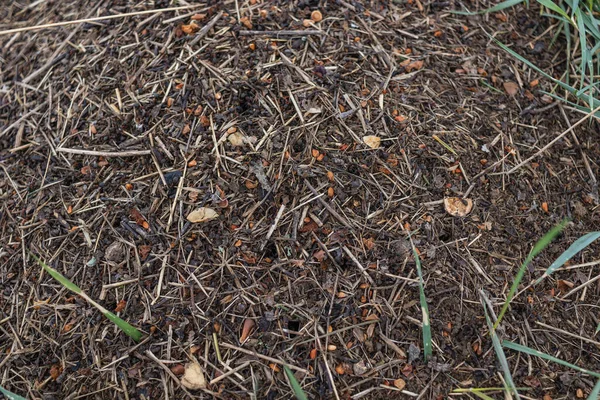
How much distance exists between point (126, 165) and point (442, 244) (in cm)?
103

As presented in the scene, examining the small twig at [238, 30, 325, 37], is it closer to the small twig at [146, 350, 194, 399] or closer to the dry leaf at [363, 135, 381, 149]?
the dry leaf at [363, 135, 381, 149]

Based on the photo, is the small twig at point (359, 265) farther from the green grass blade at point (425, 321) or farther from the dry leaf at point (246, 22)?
the dry leaf at point (246, 22)

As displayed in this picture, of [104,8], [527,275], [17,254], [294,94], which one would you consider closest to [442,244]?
[527,275]

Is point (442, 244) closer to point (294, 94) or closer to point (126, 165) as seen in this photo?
point (294, 94)

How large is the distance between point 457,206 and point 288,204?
53 cm

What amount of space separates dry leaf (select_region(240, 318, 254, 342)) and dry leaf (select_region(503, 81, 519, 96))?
3.99ft

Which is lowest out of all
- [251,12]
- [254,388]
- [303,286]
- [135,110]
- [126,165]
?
[254,388]

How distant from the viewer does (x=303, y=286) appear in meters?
1.50

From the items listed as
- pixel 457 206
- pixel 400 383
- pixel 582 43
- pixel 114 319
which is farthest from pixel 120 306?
pixel 582 43

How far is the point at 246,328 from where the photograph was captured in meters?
1.46

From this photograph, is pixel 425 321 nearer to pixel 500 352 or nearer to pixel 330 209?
pixel 500 352

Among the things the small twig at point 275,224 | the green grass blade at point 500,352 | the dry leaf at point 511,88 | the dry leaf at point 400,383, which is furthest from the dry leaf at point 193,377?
the dry leaf at point 511,88

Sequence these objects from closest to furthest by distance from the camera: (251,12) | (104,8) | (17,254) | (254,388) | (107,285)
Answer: (254,388) < (107,285) < (17,254) < (251,12) < (104,8)

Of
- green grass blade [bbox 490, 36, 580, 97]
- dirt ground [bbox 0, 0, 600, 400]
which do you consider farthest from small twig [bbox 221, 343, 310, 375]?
green grass blade [bbox 490, 36, 580, 97]
